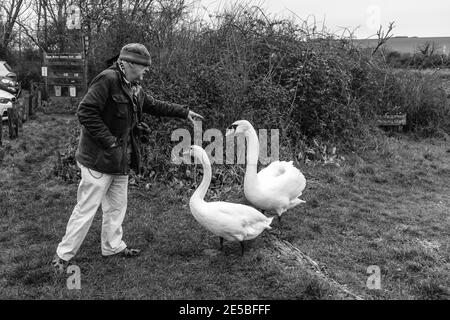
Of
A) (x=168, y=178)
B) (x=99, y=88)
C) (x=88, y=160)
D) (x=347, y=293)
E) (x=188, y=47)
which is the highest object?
(x=188, y=47)

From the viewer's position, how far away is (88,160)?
443 centimetres

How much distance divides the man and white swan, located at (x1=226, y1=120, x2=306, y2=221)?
1489 millimetres

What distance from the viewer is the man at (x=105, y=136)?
14.0 ft

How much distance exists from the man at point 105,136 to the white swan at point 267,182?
4.88 feet

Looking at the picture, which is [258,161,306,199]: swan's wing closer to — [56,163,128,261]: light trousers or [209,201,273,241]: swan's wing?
[209,201,273,241]: swan's wing

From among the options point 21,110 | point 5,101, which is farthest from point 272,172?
point 5,101

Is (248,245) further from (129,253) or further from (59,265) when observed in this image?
(59,265)

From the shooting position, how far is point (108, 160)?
4410mm

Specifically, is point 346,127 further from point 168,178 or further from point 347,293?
point 347,293

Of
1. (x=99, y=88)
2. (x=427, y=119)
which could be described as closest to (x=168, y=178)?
(x=99, y=88)

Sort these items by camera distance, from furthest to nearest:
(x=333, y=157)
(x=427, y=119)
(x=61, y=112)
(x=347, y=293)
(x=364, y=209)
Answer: (x=61, y=112) → (x=427, y=119) → (x=333, y=157) → (x=364, y=209) → (x=347, y=293)

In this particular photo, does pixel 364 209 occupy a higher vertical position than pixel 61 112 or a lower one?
lower

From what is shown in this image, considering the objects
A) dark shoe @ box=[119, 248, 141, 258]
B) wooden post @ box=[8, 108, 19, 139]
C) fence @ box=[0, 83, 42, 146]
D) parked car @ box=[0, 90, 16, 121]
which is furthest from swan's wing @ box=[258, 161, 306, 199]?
parked car @ box=[0, 90, 16, 121]

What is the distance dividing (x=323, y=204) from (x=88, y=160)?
3897 mm
